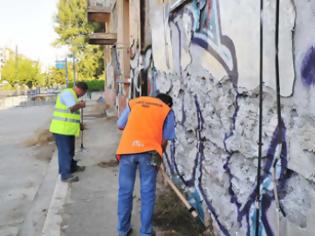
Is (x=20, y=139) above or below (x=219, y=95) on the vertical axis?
below

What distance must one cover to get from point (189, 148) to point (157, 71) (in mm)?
1924

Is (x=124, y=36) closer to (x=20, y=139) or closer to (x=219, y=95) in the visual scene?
(x=20, y=139)

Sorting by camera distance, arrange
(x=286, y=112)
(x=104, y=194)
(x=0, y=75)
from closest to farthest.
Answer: (x=286, y=112), (x=104, y=194), (x=0, y=75)

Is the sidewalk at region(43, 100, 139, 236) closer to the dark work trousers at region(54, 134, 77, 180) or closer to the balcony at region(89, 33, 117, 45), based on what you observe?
Result: the dark work trousers at region(54, 134, 77, 180)

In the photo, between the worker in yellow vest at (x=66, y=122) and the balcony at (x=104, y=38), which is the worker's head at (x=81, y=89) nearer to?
the worker in yellow vest at (x=66, y=122)

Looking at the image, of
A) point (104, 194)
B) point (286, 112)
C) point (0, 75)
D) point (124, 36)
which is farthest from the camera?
point (0, 75)

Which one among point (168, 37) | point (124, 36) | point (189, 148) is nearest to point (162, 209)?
point (189, 148)

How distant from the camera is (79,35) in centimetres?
4662

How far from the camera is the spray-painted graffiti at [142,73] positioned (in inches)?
282

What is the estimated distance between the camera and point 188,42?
4.81 meters

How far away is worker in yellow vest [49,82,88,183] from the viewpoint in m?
6.75

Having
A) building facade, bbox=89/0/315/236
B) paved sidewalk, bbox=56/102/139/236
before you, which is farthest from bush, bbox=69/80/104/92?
building facade, bbox=89/0/315/236

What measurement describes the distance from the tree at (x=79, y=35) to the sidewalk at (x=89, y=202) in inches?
1461

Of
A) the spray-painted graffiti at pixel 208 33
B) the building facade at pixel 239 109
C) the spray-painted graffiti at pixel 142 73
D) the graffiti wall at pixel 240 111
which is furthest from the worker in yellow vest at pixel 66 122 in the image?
the spray-painted graffiti at pixel 208 33
